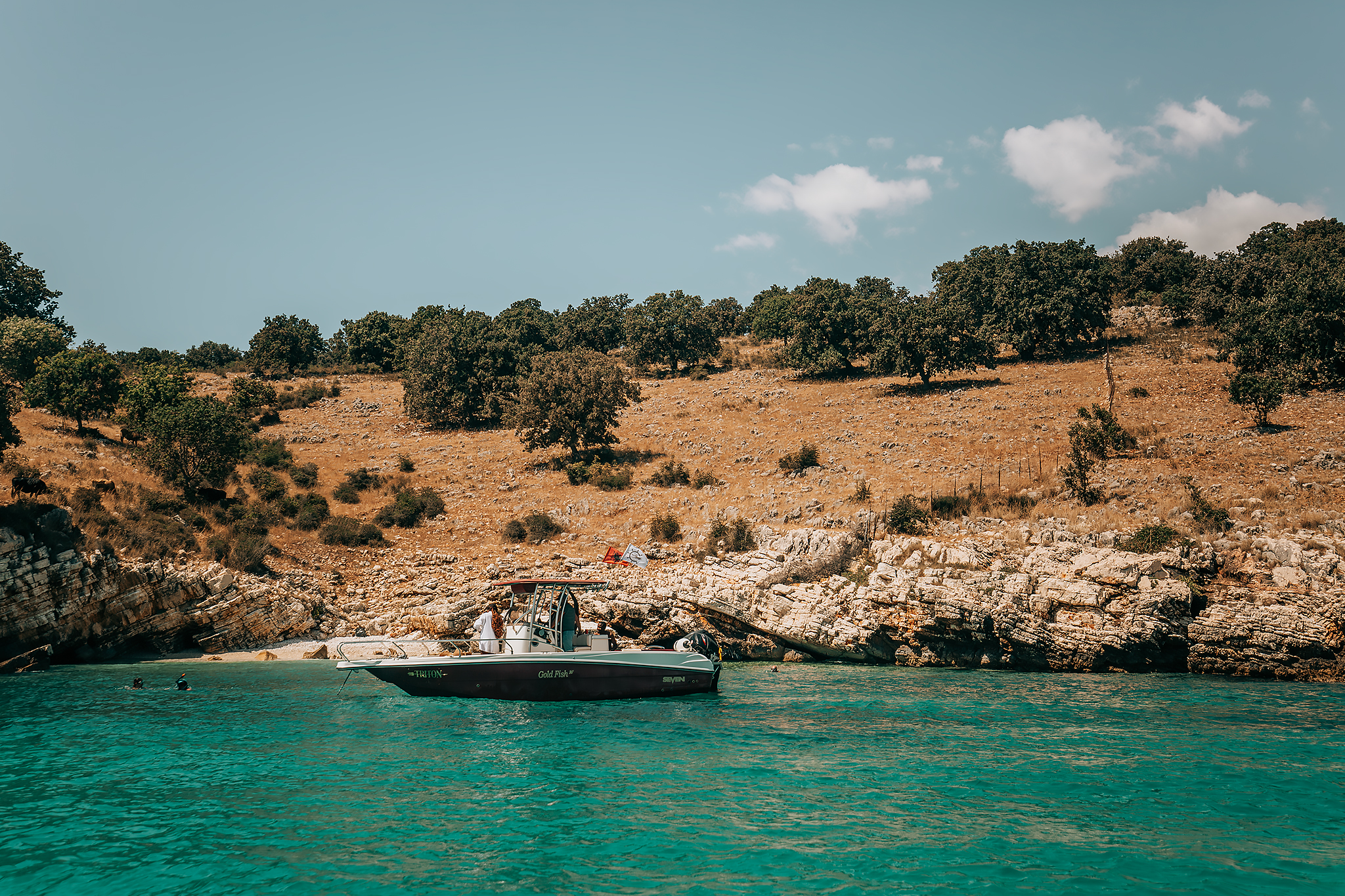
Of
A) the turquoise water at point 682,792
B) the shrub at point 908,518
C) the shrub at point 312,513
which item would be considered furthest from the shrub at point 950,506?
the shrub at point 312,513

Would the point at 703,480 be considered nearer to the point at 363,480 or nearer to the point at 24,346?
the point at 363,480

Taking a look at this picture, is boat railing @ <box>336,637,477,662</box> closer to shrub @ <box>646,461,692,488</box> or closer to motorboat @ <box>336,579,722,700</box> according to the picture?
motorboat @ <box>336,579,722,700</box>

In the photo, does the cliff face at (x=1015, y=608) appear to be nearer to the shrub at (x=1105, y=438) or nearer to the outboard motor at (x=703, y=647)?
the outboard motor at (x=703, y=647)

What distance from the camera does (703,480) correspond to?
171ft

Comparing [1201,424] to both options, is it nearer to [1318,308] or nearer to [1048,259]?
[1318,308]

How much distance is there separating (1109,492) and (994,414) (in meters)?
17.6

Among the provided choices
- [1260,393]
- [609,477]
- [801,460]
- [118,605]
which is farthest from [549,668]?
[1260,393]

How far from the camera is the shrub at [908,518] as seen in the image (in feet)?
129

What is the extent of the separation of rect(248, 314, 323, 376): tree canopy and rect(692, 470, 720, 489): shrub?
65.9 metres

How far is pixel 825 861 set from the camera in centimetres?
1321

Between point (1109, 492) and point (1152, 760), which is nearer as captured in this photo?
point (1152, 760)

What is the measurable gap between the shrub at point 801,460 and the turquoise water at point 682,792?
25597mm

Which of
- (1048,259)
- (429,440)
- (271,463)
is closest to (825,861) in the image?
(271,463)

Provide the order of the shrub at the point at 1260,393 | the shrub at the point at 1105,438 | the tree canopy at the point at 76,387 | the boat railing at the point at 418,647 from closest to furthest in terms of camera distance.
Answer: the boat railing at the point at 418,647
the shrub at the point at 1105,438
the shrub at the point at 1260,393
the tree canopy at the point at 76,387
